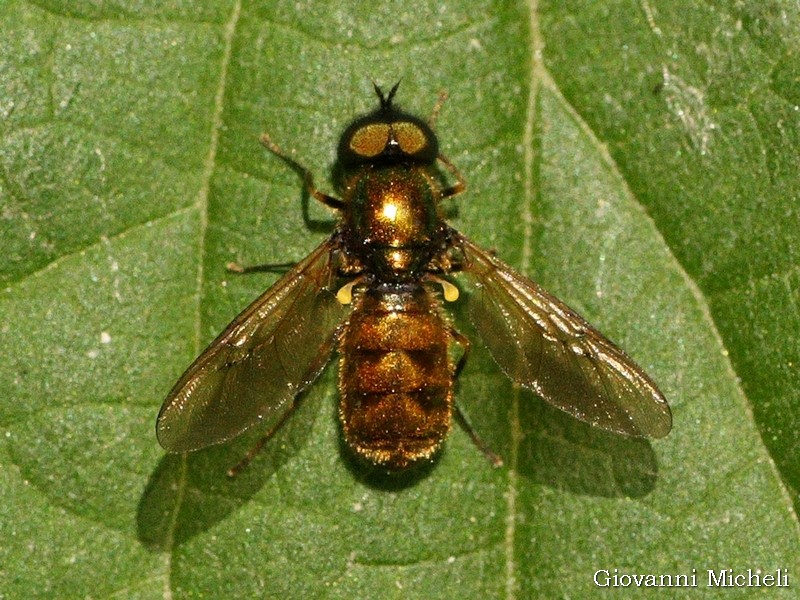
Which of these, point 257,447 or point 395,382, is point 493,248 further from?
point 257,447

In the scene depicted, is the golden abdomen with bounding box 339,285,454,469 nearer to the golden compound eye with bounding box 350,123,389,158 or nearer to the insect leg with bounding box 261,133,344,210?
the insect leg with bounding box 261,133,344,210

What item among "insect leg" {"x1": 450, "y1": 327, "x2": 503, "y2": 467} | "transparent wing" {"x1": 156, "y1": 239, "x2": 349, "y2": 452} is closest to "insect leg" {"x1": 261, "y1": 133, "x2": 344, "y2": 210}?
"transparent wing" {"x1": 156, "y1": 239, "x2": 349, "y2": 452}

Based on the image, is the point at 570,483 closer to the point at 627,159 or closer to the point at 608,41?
the point at 627,159

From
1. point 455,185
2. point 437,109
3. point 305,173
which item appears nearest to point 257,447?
point 305,173

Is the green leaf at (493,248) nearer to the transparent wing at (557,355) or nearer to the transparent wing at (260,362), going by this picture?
the transparent wing at (557,355)

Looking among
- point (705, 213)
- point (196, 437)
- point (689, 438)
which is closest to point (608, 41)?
point (705, 213)

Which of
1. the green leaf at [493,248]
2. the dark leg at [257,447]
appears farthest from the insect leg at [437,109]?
the dark leg at [257,447]
